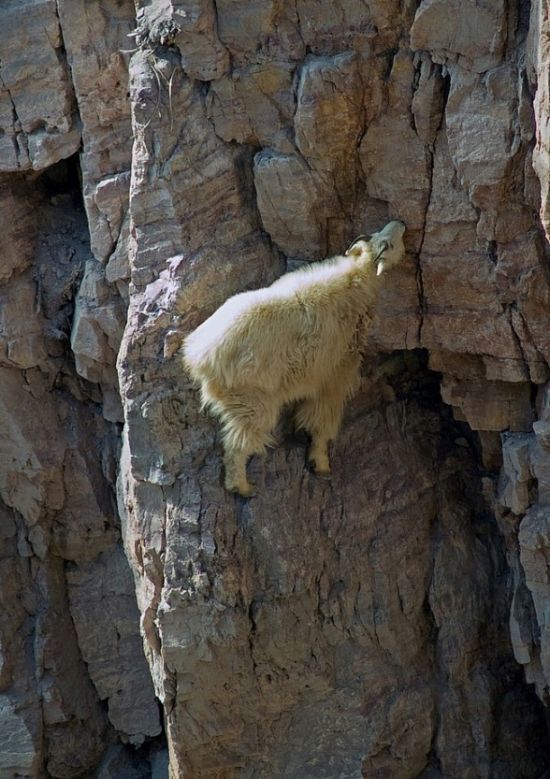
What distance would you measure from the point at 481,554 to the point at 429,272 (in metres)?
2.00

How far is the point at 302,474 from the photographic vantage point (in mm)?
7098

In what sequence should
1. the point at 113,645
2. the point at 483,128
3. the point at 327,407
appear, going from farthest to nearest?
the point at 113,645, the point at 327,407, the point at 483,128

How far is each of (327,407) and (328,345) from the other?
45 cm

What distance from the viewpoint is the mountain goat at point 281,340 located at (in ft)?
21.0

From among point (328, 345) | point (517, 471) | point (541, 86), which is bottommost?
point (517, 471)

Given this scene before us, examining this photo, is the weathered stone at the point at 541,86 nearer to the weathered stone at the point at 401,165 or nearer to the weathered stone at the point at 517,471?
the weathered stone at the point at 401,165

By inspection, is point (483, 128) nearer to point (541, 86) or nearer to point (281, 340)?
point (541, 86)

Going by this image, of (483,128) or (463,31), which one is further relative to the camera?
(483,128)

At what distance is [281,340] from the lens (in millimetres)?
6449

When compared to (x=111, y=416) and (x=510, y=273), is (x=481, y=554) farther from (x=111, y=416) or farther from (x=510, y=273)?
(x=111, y=416)

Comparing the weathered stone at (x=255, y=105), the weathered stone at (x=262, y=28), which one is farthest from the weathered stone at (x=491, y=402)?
the weathered stone at (x=262, y=28)

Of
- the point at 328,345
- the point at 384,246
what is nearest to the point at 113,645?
the point at 328,345

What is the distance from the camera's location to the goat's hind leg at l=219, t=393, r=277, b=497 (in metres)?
6.60

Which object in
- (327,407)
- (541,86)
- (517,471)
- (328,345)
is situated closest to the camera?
(541,86)
